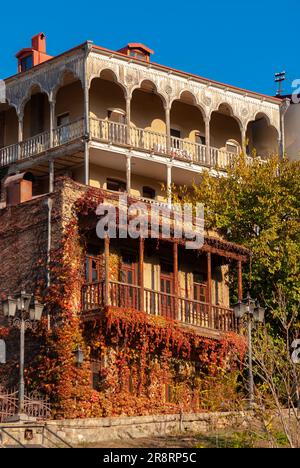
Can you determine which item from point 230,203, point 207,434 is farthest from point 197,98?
point 207,434

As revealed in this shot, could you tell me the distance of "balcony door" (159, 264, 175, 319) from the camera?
3838 centimetres

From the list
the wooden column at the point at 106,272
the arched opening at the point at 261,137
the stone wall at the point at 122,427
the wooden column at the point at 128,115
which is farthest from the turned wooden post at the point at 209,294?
the arched opening at the point at 261,137

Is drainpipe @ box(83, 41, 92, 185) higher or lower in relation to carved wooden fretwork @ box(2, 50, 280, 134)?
lower

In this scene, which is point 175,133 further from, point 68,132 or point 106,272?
point 106,272

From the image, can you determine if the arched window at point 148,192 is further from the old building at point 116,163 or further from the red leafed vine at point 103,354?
the red leafed vine at point 103,354

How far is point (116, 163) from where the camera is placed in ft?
159

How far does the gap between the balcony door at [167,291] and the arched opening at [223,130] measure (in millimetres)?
13767

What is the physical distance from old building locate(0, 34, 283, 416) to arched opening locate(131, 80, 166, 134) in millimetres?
49

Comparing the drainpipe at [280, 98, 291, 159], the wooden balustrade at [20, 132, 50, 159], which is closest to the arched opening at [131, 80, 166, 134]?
the wooden balustrade at [20, 132, 50, 159]

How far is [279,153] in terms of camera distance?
53531 mm

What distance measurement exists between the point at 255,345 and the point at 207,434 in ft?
12.5

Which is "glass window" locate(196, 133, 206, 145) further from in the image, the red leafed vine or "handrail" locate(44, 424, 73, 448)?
"handrail" locate(44, 424, 73, 448)

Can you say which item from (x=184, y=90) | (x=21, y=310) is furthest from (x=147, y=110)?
(x=21, y=310)
